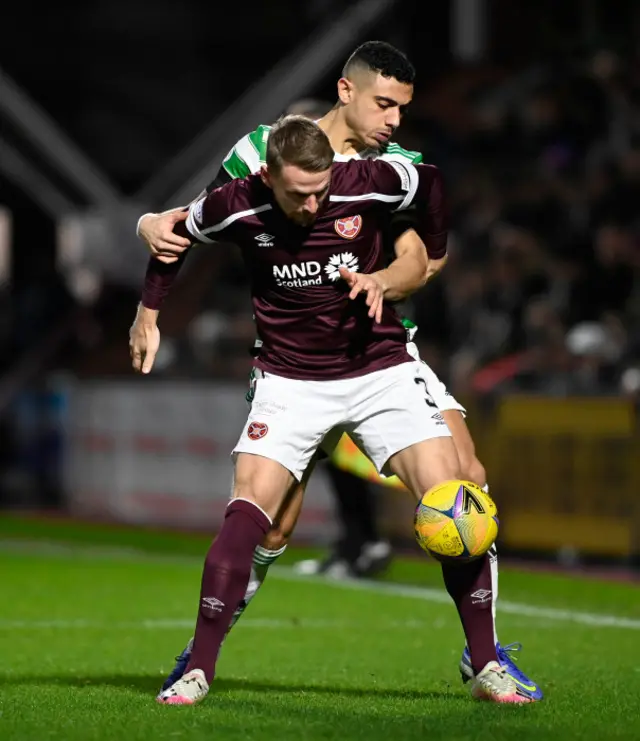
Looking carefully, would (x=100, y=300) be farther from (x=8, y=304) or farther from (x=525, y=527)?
(x=525, y=527)

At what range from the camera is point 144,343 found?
6633 millimetres

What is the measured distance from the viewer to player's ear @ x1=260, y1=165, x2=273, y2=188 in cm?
638

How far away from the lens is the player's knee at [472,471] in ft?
22.6

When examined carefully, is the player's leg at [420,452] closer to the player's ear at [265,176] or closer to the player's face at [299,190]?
the player's face at [299,190]

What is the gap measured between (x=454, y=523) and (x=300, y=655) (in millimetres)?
2278

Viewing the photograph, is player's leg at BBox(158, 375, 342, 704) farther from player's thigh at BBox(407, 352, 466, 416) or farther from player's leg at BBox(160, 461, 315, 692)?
player's thigh at BBox(407, 352, 466, 416)

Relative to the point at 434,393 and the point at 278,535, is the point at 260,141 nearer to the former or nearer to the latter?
the point at 434,393

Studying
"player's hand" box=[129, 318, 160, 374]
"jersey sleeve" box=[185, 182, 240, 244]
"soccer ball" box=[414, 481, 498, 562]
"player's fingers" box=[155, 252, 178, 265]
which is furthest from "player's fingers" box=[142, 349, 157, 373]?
"soccer ball" box=[414, 481, 498, 562]

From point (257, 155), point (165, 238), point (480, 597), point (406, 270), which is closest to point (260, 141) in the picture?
point (257, 155)

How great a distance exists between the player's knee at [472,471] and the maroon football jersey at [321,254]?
517 mm

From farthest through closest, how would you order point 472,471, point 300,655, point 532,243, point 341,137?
point 532,243 < point 300,655 < point 472,471 < point 341,137

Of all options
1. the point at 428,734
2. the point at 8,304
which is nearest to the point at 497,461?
the point at 428,734

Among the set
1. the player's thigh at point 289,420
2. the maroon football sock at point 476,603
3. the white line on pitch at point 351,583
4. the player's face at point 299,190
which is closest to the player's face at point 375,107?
the player's face at point 299,190

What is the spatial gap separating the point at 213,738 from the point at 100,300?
16.4 metres
